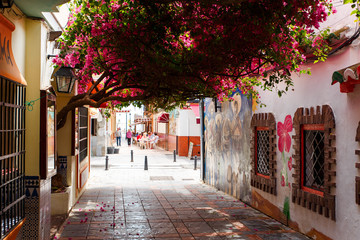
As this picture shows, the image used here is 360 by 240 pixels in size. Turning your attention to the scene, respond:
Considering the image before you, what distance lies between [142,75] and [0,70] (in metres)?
3.78

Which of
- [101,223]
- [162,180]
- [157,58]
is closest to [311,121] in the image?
[157,58]

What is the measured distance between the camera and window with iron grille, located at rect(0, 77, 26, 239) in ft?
15.0

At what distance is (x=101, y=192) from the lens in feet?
40.5

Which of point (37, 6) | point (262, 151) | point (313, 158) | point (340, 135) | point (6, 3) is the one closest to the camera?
point (6, 3)

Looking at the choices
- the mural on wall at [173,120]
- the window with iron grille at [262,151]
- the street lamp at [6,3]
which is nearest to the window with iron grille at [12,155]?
the street lamp at [6,3]

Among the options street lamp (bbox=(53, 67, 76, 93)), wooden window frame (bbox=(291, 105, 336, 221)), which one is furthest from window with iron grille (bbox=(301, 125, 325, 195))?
street lamp (bbox=(53, 67, 76, 93))

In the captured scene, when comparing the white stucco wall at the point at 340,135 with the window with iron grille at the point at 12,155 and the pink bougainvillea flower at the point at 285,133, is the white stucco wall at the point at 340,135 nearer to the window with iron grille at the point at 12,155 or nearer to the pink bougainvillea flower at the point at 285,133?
the pink bougainvillea flower at the point at 285,133

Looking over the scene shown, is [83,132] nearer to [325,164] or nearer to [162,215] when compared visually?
[162,215]

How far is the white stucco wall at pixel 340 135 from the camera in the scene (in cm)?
597

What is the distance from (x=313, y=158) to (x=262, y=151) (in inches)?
95.7

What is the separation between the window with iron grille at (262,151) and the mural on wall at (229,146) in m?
0.47

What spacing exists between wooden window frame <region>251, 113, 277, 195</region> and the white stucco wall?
4.02 feet

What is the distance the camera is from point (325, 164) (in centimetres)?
667

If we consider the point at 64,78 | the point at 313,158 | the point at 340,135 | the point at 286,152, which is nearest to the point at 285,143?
the point at 286,152
